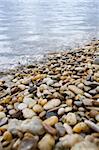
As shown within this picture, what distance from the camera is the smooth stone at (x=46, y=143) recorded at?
2.94 meters

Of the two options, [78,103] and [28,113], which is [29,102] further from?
[78,103]

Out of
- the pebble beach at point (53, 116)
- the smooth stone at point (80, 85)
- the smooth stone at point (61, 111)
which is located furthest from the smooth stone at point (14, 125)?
the smooth stone at point (80, 85)

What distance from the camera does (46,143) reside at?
2.98 meters

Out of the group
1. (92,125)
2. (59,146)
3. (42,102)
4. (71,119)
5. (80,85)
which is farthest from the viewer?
(80,85)

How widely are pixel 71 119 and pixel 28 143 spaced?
23.9 inches

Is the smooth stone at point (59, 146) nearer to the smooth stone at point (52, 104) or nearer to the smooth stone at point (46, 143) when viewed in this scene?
the smooth stone at point (46, 143)

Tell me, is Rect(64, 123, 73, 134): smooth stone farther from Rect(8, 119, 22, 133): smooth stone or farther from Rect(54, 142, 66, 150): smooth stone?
Rect(8, 119, 22, 133): smooth stone

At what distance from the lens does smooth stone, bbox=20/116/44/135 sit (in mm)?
3148

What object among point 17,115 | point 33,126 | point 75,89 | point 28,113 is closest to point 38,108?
point 28,113

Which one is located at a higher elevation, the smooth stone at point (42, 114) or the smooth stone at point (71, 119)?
the smooth stone at point (71, 119)

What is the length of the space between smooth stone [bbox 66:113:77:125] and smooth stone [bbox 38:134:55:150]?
0.33 m

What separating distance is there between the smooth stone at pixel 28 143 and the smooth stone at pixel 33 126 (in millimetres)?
117

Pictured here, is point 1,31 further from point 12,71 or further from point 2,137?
point 2,137

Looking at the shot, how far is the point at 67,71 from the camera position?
592cm
